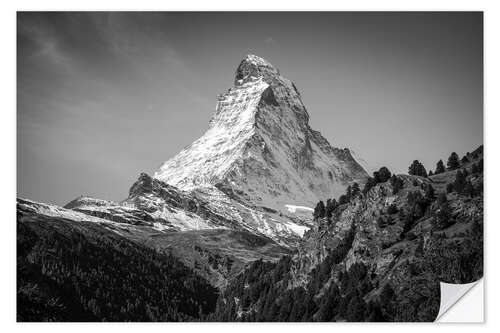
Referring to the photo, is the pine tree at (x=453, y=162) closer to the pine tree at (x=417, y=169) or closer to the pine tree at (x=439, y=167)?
the pine tree at (x=439, y=167)

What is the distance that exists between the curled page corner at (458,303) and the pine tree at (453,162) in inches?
577

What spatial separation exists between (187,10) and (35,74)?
A: 1082 centimetres

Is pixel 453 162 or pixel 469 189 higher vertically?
pixel 453 162

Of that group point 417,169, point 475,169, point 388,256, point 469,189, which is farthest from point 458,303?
point 417,169

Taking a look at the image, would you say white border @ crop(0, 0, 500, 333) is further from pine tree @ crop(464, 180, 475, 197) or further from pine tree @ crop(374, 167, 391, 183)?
pine tree @ crop(374, 167, 391, 183)

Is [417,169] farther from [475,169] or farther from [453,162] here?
[475,169]

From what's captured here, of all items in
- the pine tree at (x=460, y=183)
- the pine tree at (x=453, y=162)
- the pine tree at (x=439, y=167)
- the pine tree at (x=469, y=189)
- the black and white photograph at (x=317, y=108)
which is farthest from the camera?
the pine tree at (x=439, y=167)
